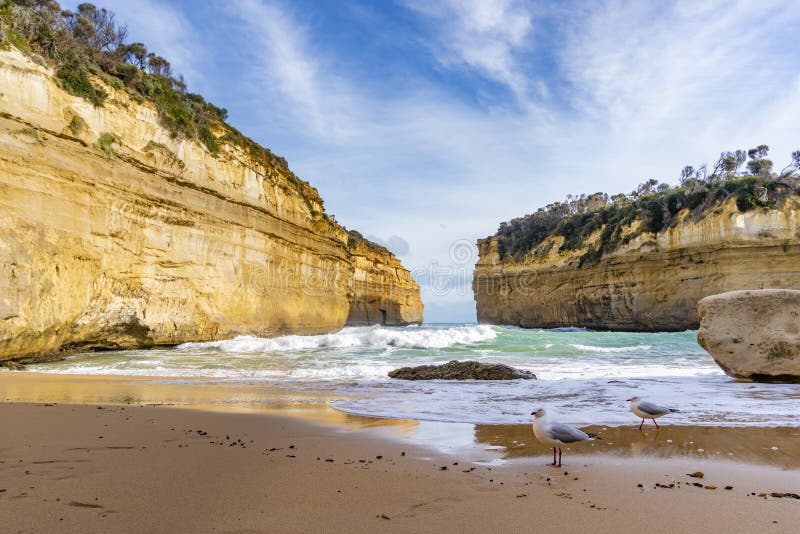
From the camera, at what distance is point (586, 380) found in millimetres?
9148

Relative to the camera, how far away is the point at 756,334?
909 cm

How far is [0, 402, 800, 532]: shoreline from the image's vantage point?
2.42 m

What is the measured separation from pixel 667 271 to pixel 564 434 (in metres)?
35.7

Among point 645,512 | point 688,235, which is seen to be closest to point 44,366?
point 645,512

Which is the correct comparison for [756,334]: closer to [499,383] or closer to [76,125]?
[499,383]

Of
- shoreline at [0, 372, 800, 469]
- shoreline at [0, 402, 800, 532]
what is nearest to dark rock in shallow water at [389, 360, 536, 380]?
shoreline at [0, 372, 800, 469]

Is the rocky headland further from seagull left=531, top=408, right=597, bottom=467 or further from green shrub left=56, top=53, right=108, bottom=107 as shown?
green shrub left=56, top=53, right=108, bottom=107

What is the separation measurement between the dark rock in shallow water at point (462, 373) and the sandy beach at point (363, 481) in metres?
4.57

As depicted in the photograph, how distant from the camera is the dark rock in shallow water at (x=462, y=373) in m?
9.42

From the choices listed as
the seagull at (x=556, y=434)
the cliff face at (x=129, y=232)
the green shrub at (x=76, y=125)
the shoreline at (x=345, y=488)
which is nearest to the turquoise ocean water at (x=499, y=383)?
the cliff face at (x=129, y=232)

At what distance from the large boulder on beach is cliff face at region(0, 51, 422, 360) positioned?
15.1 m

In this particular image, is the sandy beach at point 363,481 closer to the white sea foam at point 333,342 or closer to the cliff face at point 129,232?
the cliff face at point 129,232

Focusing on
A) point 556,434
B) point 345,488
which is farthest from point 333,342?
point 345,488

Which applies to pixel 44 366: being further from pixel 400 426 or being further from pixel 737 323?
pixel 737 323
